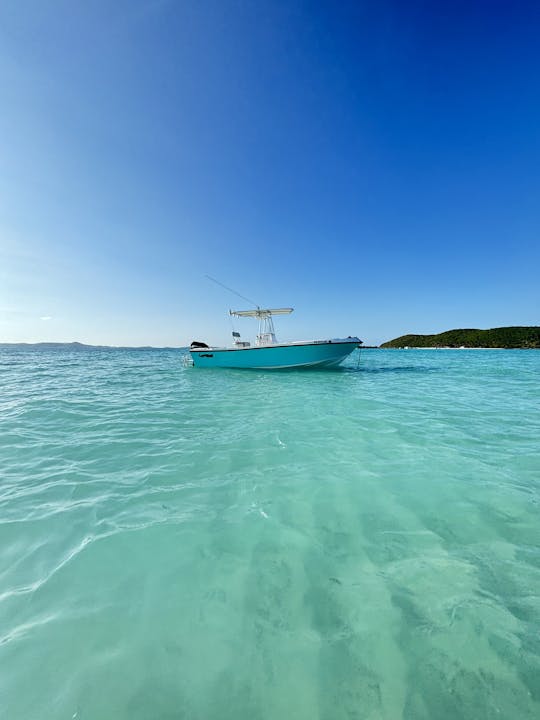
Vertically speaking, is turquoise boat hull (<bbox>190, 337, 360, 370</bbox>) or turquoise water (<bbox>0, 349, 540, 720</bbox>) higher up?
turquoise boat hull (<bbox>190, 337, 360, 370</bbox>)

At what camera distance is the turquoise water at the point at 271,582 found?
5.21ft

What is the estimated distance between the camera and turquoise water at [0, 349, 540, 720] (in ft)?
5.21

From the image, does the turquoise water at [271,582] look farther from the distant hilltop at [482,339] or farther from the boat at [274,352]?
the distant hilltop at [482,339]

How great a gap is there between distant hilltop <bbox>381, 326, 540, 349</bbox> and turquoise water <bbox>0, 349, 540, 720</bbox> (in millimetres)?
102078

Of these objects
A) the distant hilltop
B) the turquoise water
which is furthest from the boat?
the distant hilltop

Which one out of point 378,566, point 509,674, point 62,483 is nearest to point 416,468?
point 378,566

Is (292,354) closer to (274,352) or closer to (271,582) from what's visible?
(274,352)

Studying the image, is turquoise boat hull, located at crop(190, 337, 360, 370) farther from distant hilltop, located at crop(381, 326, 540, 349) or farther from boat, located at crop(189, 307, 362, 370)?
distant hilltop, located at crop(381, 326, 540, 349)

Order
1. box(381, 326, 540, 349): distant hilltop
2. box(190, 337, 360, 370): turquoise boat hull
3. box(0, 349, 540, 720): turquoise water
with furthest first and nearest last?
box(381, 326, 540, 349): distant hilltop → box(190, 337, 360, 370): turquoise boat hull → box(0, 349, 540, 720): turquoise water

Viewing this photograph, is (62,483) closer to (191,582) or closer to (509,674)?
(191,582)

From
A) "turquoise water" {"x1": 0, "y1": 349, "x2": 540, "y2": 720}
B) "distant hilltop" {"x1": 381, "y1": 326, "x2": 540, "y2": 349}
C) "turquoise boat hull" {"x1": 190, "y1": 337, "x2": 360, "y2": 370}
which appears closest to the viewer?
"turquoise water" {"x1": 0, "y1": 349, "x2": 540, "y2": 720}

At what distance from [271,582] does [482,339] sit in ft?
383

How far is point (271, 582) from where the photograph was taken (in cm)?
230

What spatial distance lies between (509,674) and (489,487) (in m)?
2.54
